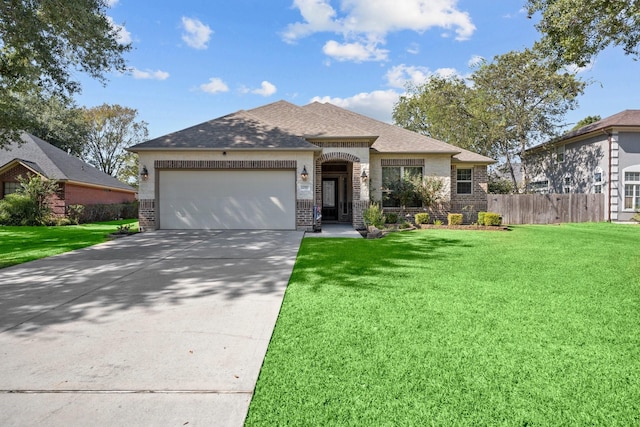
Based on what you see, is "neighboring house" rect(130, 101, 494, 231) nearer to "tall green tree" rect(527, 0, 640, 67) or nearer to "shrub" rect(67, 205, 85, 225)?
"tall green tree" rect(527, 0, 640, 67)

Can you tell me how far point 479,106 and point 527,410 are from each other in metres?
25.1

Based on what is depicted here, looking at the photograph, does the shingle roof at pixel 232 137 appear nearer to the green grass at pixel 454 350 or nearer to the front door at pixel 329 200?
the front door at pixel 329 200

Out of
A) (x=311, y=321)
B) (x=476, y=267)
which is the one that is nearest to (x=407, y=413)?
(x=311, y=321)

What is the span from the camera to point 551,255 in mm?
7664

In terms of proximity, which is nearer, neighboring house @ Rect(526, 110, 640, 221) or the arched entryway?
the arched entryway

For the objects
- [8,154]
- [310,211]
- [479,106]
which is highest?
[479,106]

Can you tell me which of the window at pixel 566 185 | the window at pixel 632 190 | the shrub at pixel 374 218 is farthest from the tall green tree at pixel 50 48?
the window at pixel 566 185

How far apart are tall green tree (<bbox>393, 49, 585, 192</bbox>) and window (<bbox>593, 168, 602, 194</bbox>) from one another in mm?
4264

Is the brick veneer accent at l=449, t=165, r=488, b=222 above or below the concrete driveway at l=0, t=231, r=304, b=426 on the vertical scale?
above

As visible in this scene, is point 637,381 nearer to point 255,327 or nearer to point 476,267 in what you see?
point 255,327

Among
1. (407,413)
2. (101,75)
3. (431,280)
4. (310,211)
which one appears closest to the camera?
(407,413)

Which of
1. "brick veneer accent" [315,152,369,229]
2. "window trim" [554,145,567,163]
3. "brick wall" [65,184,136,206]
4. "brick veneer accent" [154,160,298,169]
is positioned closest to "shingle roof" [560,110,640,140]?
"window trim" [554,145,567,163]

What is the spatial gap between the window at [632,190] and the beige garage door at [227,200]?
18729 mm

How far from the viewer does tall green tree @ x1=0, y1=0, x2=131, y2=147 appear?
26.1ft
